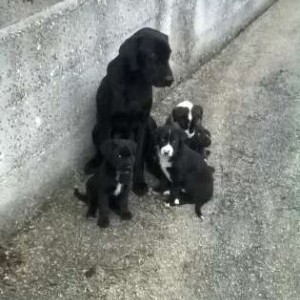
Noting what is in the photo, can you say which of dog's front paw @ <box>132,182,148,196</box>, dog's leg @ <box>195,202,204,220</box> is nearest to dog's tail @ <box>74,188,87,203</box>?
dog's front paw @ <box>132,182,148,196</box>

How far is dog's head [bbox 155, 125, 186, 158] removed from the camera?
182 inches

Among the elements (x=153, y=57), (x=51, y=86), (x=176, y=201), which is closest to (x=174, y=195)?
(x=176, y=201)

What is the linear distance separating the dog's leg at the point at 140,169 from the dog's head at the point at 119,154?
56 cm

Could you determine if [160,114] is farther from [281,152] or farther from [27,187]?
[27,187]

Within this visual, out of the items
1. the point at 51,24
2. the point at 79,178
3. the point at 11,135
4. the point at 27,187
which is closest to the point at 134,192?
the point at 79,178

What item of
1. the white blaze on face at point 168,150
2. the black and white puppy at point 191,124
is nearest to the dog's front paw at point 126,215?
the white blaze on face at point 168,150

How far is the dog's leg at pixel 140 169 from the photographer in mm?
4953

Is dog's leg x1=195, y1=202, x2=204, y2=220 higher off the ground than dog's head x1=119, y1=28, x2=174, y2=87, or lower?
lower

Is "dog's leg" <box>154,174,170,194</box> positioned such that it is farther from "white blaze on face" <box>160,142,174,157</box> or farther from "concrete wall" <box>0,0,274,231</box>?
"concrete wall" <box>0,0,274,231</box>

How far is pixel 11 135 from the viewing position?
168 inches

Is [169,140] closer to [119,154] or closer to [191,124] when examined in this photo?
[119,154]

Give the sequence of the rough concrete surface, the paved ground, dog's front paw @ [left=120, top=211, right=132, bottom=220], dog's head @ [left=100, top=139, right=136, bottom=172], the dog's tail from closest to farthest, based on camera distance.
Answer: the paved ground, dog's head @ [left=100, top=139, right=136, bottom=172], dog's front paw @ [left=120, top=211, right=132, bottom=220], the dog's tail, the rough concrete surface

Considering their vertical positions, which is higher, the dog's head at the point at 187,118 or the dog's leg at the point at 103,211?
the dog's head at the point at 187,118

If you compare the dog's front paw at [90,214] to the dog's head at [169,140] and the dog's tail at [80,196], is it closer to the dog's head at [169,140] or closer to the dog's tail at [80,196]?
the dog's tail at [80,196]
